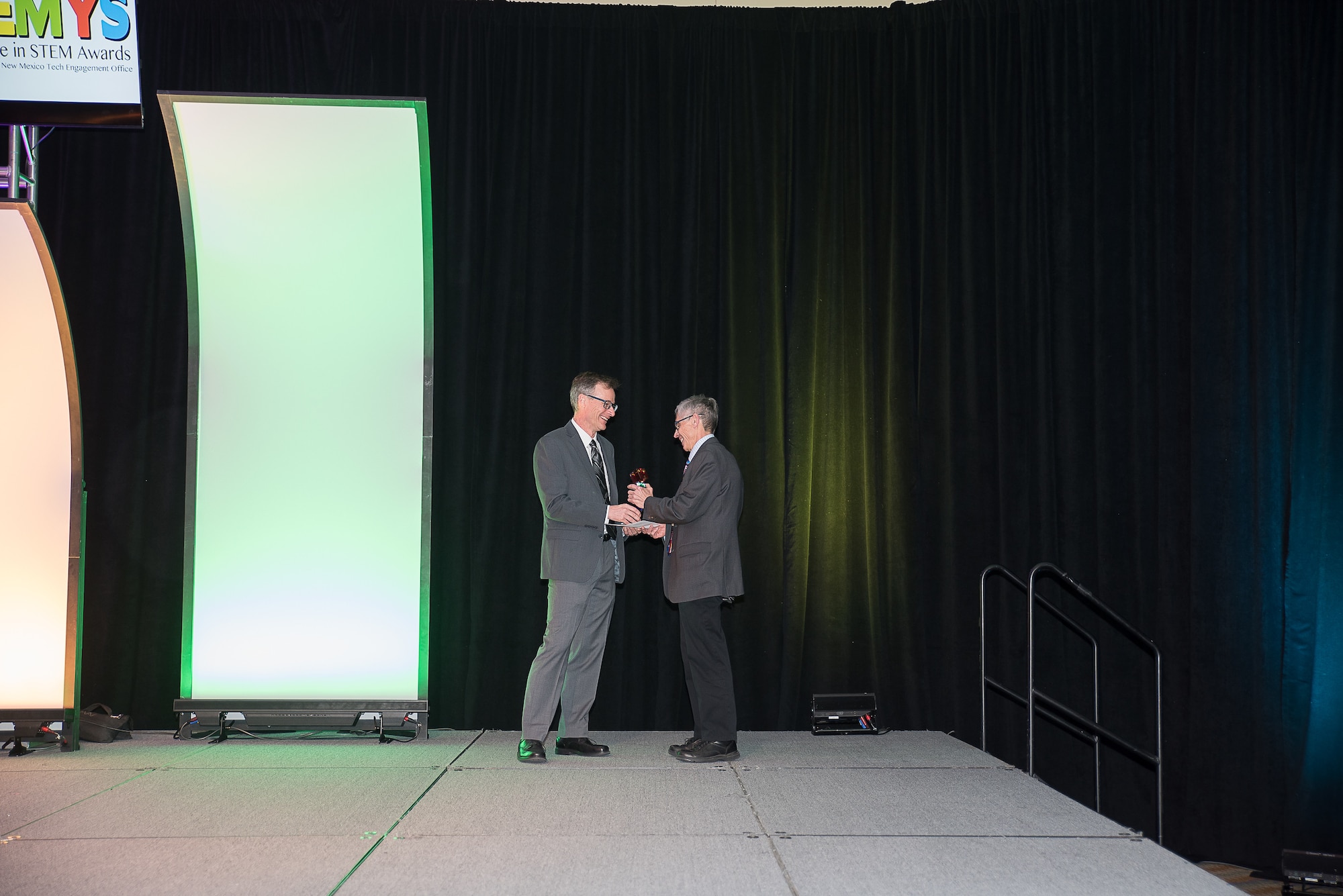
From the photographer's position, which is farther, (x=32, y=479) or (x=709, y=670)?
(x=32, y=479)

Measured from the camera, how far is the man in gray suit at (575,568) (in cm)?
475

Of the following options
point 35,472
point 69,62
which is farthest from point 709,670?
point 69,62

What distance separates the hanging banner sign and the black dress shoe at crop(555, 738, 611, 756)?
12.1ft

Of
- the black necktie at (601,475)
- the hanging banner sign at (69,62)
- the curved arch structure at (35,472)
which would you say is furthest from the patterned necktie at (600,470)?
the hanging banner sign at (69,62)

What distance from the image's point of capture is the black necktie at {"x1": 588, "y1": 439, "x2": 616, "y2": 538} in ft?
16.3

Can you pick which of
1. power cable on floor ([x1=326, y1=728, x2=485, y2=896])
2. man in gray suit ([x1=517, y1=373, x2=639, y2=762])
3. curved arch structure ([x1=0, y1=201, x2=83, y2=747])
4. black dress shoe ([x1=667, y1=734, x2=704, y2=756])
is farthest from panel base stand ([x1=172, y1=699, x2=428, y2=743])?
black dress shoe ([x1=667, y1=734, x2=704, y2=756])

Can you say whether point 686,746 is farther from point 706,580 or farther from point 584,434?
point 584,434

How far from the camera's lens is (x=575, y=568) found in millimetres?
4762

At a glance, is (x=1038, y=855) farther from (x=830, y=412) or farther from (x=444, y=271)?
(x=444, y=271)

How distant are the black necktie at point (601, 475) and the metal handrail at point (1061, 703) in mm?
1927

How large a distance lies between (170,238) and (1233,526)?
642 cm

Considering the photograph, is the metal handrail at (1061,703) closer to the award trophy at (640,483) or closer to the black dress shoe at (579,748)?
the award trophy at (640,483)

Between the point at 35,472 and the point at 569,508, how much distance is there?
2713 millimetres

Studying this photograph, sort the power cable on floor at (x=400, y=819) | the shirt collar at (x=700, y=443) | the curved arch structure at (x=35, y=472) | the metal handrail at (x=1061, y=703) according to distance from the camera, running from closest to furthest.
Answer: the power cable on floor at (x=400, y=819) < the metal handrail at (x=1061, y=703) < the shirt collar at (x=700, y=443) < the curved arch structure at (x=35, y=472)
